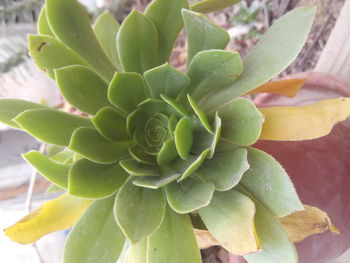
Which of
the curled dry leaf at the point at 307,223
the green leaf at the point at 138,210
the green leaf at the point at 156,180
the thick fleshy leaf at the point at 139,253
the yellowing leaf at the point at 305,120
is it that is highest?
the yellowing leaf at the point at 305,120

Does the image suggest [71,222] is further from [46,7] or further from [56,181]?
[46,7]

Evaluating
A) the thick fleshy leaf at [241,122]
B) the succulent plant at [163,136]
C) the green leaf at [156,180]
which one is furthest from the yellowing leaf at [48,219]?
the thick fleshy leaf at [241,122]

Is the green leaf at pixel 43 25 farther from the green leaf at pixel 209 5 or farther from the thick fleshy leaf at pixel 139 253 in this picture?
the thick fleshy leaf at pixel 139 253

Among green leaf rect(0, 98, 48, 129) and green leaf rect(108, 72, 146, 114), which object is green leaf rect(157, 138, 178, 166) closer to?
green leaf rect(108, 72, 146, 114)

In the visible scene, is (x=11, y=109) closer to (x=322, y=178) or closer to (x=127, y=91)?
(x=127, y=91)

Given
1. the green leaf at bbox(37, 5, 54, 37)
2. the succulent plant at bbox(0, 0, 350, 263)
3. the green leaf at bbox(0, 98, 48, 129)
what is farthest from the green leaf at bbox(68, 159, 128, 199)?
the green leaf at bbox(37, 5, 54, 37)

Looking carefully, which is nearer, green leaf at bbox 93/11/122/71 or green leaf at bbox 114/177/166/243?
green leaf at bbox 114/177/166/243

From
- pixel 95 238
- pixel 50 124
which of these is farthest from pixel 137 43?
pixel 95 238
